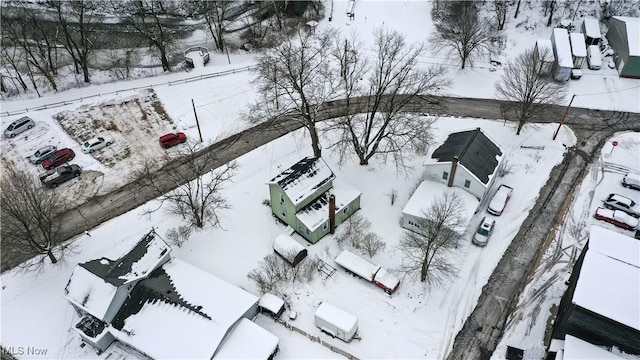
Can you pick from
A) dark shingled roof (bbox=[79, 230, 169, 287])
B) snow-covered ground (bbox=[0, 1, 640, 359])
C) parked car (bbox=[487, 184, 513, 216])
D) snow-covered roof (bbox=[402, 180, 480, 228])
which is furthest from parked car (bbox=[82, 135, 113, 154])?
parked car (bbox=[487, 184, 513, 216])

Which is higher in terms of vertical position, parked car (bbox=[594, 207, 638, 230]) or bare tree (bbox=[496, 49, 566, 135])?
bare tree (bbox=[496, 49, 566, 135])

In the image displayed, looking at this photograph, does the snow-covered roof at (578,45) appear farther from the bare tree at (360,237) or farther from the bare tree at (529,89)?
the bare tree at (360,237)

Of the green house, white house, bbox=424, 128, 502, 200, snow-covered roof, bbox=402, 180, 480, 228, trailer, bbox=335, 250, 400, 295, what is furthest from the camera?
white house, bbox=424, 128, 502, 200

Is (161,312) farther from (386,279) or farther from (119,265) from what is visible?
(386,279)


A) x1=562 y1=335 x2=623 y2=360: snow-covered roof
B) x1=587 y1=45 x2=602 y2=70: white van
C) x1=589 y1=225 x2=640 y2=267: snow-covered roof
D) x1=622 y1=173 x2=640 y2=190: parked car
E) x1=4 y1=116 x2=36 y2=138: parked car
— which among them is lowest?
x1=562 y1=335 x2=623 y2=360: snow-covered roof

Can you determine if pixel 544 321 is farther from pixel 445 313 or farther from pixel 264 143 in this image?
pixel 264 143

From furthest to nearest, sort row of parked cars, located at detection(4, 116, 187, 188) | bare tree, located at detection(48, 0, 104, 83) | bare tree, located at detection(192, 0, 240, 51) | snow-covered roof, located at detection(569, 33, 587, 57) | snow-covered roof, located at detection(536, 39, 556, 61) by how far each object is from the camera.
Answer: bare tree, located at detection(192, 0, 240, 51)
snow-covered roof, located at detection(569, 33, 587, 57)
bare tree, located at detection(48, 0, 104, 83)
snow-covered roof, located at detection(536, 39, 556, 61)
row of parked cars, located at detection(4, 116, 187, 188)

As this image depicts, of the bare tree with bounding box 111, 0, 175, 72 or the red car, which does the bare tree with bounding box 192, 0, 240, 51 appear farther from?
the red car
